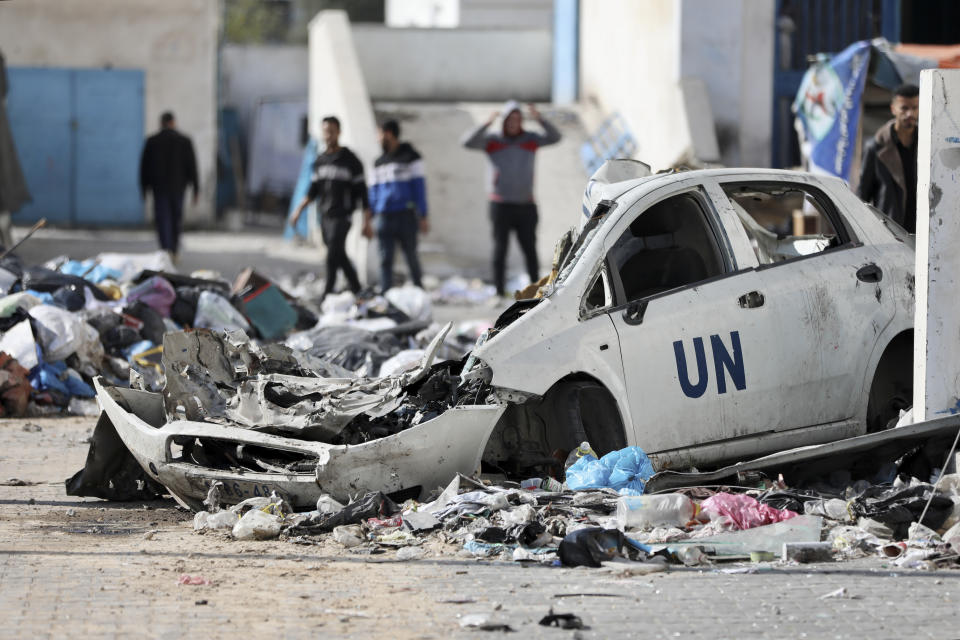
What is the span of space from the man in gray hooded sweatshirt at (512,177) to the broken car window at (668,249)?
26.2 ft

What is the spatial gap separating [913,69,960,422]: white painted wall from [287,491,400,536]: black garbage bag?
2.80 meters

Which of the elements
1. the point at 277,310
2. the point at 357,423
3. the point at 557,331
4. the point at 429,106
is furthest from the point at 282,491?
the point at 429,106

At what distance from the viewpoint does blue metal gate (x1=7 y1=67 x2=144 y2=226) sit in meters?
24.5

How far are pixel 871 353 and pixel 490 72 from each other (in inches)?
634

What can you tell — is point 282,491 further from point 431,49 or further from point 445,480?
point 431,49

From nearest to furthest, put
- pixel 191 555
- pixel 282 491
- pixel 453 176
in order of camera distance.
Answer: pixel 191 555 → pixel 282 491 → pixel 453 176

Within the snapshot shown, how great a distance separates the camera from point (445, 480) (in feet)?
22.3

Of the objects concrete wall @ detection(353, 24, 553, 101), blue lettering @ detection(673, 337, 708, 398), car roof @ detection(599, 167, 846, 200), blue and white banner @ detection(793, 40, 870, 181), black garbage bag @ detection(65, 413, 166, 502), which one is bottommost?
black garbage bag @ detection(65, 413, 166, 502)

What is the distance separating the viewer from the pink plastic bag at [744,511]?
6.40 m

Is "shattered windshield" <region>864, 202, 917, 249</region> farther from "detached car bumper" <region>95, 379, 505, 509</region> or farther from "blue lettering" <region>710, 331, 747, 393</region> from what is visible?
"detached car bumper" <region>95, 379, 505, 509</region>

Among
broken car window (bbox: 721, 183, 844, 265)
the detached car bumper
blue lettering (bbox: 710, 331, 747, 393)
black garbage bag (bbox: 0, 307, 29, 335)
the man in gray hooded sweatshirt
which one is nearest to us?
the detached car bumper

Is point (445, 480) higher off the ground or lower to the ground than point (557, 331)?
lower

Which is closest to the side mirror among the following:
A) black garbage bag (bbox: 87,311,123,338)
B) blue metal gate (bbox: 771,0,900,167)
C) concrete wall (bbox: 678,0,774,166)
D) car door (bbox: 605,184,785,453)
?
car door (bbox: 605,184,785,453)

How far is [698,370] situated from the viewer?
23.5ft
